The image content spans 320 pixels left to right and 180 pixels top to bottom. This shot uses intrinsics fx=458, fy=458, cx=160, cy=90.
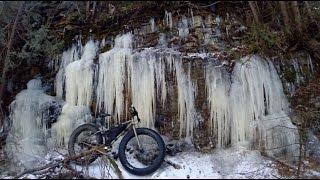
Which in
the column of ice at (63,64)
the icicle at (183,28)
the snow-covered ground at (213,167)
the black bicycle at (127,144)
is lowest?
the snow-covered ground at (213,167)

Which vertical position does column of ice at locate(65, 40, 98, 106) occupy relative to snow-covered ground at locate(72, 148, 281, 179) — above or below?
above

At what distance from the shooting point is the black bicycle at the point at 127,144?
789 centimetres

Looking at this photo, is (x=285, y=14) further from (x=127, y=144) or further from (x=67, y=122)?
(x=67, y=122)

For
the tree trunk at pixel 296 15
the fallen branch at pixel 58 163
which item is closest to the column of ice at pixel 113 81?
the fallen branch at pixel 58 163

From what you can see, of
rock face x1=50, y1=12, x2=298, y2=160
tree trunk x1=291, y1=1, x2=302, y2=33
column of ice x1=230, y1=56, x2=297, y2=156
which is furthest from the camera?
tree trunk x1=291, y1=1, x2=302, y2=33

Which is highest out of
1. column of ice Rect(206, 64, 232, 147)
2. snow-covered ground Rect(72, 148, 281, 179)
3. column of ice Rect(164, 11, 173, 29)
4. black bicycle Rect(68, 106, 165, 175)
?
column of ice Rect(164, 11, 173, 29)

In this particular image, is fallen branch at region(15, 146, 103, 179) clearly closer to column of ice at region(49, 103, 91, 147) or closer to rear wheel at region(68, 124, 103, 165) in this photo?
rear wheel at region(68, 124, 103, 165)

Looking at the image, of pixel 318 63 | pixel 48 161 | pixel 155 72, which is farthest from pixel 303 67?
pixel 48 161

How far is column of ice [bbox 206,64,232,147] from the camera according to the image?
28.8 feet

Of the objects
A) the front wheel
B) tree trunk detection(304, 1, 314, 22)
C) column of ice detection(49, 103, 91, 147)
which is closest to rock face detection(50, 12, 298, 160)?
column of ice detection(49, 103, 91, 147)

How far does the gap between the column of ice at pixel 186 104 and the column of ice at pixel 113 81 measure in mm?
1124

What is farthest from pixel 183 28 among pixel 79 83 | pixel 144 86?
pixel 79 83

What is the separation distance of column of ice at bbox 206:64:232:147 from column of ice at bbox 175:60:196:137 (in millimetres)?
334

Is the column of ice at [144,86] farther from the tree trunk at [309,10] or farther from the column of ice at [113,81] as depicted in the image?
the tree trunk at [309,10]
